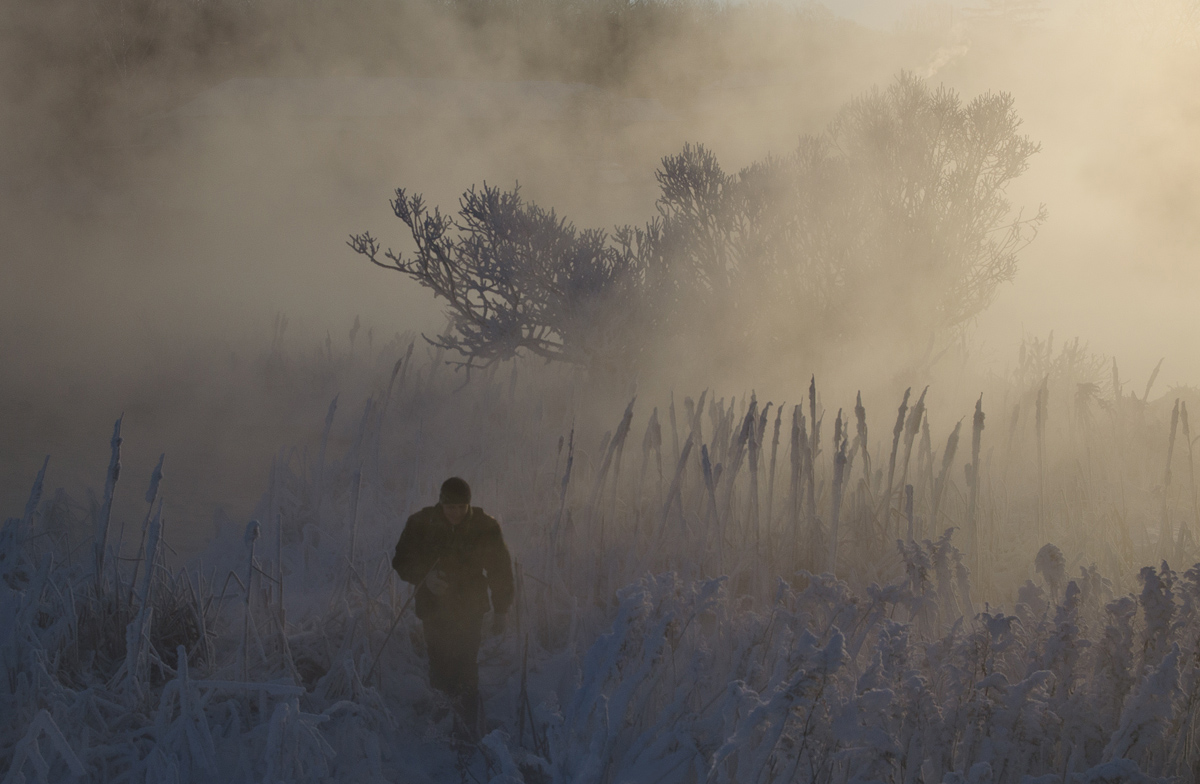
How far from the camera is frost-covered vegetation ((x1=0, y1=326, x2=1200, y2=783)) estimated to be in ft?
5.46

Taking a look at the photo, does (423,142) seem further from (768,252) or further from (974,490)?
(974,490)

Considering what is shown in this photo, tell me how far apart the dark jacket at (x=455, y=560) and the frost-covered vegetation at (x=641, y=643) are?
0.18 m

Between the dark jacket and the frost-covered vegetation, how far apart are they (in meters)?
0.18

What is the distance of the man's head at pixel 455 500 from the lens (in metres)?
2.37

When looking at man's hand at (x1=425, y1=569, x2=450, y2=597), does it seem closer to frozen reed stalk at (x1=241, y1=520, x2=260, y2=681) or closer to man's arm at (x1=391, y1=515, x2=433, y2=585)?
man's arm at (x1=391, y1=515, x2=433, y2=585)

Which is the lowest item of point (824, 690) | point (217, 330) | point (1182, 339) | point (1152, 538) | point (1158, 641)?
point (824, 690)

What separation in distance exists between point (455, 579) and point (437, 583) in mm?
61

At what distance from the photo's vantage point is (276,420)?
5.77m

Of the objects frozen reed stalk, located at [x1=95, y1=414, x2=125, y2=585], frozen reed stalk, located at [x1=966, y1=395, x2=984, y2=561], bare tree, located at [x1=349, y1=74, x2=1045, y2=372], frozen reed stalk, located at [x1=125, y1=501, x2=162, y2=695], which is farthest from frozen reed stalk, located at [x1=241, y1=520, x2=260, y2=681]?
bare tree, located at [x1=349, y1=74, x2=1045, y2=372]

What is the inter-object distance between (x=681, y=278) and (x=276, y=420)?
11.9ft

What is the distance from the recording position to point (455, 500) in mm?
2385

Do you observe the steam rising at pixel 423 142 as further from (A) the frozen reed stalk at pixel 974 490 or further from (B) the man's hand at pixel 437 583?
(B) the man's hand at pixel 437 583

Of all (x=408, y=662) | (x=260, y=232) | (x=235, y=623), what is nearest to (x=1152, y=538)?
(x=408, y=662)

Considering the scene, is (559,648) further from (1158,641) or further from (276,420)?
(276,420)
